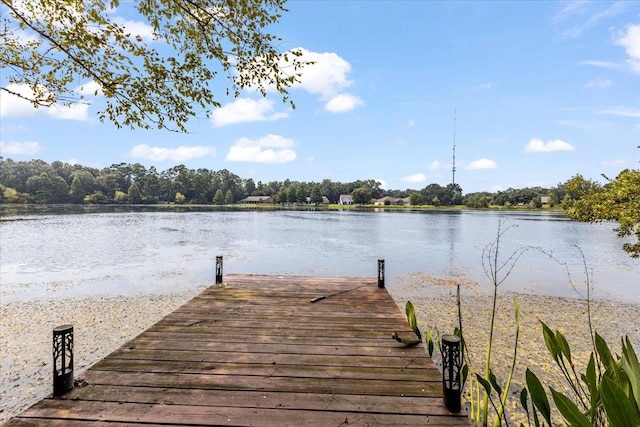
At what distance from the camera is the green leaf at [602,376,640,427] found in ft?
3.81

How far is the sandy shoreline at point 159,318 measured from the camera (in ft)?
15.0

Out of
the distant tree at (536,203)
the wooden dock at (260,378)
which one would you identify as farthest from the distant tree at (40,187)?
the distant tree at (536,203)

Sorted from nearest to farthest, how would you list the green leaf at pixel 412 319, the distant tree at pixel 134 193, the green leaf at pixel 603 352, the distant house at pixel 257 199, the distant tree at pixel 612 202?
1. the green leaf at pixel 603 352
2. the green leaf at pixel 412 319
3. the distant tree at pixel 612 202
4. the distant tree at pixel 134 193
5. the distant house at pixel 257 199

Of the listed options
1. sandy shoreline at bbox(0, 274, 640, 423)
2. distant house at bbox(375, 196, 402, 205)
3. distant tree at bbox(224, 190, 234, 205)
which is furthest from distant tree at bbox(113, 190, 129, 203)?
sandy shoreline at bbox(0, 274, 640, 423)

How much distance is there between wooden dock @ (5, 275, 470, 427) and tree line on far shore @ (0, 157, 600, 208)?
82154mm

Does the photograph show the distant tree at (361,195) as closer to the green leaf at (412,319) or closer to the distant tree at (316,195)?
the distant tree at (316,195)

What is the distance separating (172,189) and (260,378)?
10095 centimetres

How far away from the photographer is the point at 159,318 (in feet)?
22.6

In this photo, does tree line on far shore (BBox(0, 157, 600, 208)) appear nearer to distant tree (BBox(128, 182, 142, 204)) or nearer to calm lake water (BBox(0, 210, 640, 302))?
distant tree (BBox(128, 182, 142, 204))

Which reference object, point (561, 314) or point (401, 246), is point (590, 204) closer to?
point (561, 314)

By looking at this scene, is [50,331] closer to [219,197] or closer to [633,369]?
[633,369]

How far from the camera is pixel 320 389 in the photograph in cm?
285

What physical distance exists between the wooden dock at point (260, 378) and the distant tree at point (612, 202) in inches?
160

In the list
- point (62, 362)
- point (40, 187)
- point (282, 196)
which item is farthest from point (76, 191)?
point (62, 362)
